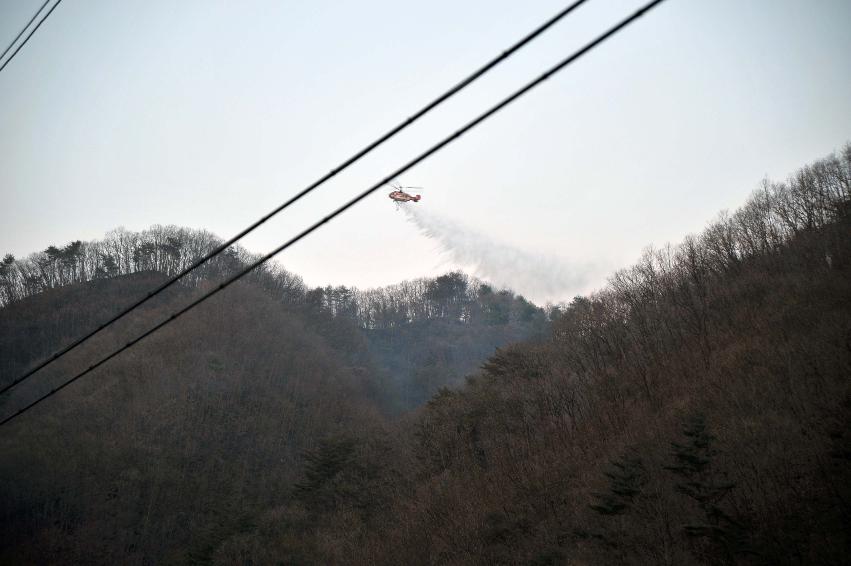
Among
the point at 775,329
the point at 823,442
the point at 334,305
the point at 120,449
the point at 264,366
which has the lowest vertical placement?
the point at 823,442

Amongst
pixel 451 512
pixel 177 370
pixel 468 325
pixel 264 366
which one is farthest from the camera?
pixel 468 325

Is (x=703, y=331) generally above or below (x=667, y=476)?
above

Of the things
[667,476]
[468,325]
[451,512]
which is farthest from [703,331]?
[468,325]

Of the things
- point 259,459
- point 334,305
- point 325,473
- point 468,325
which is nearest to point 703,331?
point 325,473

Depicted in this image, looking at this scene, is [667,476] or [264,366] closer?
[667,476]

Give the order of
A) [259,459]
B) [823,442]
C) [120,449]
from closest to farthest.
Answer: [823,442], [120,449], [259,459]

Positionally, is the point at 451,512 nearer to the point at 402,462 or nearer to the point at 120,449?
the point at 402,462

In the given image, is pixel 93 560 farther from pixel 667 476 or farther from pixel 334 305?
pixel 334 305
